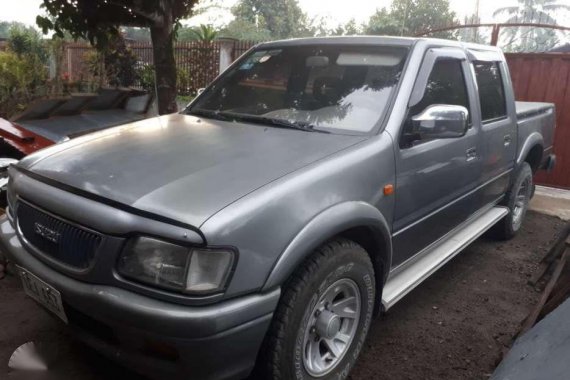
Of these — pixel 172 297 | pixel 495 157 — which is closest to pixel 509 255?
pixel 495 157

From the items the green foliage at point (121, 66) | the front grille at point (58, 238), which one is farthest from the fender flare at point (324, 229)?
the green foliage at point (121, 66)

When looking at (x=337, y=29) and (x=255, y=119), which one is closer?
(x=255, y=119)

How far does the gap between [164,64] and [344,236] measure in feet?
11.5

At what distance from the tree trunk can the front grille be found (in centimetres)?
305

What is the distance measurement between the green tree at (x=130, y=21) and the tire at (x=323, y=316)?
328 centimetres

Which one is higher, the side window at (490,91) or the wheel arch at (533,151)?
the side window at (490,91)

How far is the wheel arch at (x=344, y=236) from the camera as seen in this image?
6.53 ft

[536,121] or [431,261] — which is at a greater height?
[536,121]

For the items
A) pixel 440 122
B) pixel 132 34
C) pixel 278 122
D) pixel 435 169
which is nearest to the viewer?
pixel 440 122

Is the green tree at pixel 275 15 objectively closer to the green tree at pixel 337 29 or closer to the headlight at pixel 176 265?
the green tree at pixel 337 29

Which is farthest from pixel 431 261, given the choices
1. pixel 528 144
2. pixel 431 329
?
pixel 528 144

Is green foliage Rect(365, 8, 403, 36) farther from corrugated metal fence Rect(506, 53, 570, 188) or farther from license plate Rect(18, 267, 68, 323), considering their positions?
license plate Rect(18, 267, 68, 323)

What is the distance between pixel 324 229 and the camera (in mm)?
2141

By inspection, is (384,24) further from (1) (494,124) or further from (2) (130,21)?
(1) (494,124)
